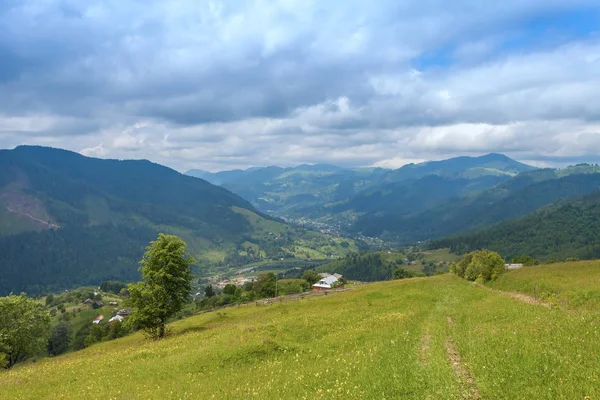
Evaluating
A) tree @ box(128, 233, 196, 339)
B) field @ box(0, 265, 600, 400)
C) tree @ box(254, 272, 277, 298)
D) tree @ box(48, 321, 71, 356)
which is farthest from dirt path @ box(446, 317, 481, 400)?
tree @ box(48, 321, 71, 356)

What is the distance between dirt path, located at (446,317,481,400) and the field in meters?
0.05

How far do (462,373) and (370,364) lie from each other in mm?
4847

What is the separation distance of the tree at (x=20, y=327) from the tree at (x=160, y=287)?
24.3 meters

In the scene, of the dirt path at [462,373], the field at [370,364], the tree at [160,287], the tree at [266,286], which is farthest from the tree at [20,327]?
the tree at [266,286]

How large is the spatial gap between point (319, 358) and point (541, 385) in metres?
13.1

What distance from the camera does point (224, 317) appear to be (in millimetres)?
80688

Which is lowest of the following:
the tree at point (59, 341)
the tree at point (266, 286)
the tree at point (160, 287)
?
the tree at point (59, 341)

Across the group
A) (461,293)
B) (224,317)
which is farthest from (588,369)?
(224,317)

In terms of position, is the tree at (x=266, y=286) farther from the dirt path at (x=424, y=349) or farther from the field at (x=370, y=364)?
the dirt path at (x=424, y=349)

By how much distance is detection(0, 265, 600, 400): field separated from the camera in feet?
54.2

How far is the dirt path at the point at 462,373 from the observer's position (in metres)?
16.0

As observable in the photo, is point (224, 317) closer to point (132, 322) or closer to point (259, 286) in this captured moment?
point (132, 322)

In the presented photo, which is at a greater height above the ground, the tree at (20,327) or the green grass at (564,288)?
the green grass at (564,288)

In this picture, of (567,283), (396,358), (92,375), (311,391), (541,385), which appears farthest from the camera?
(567,283)
